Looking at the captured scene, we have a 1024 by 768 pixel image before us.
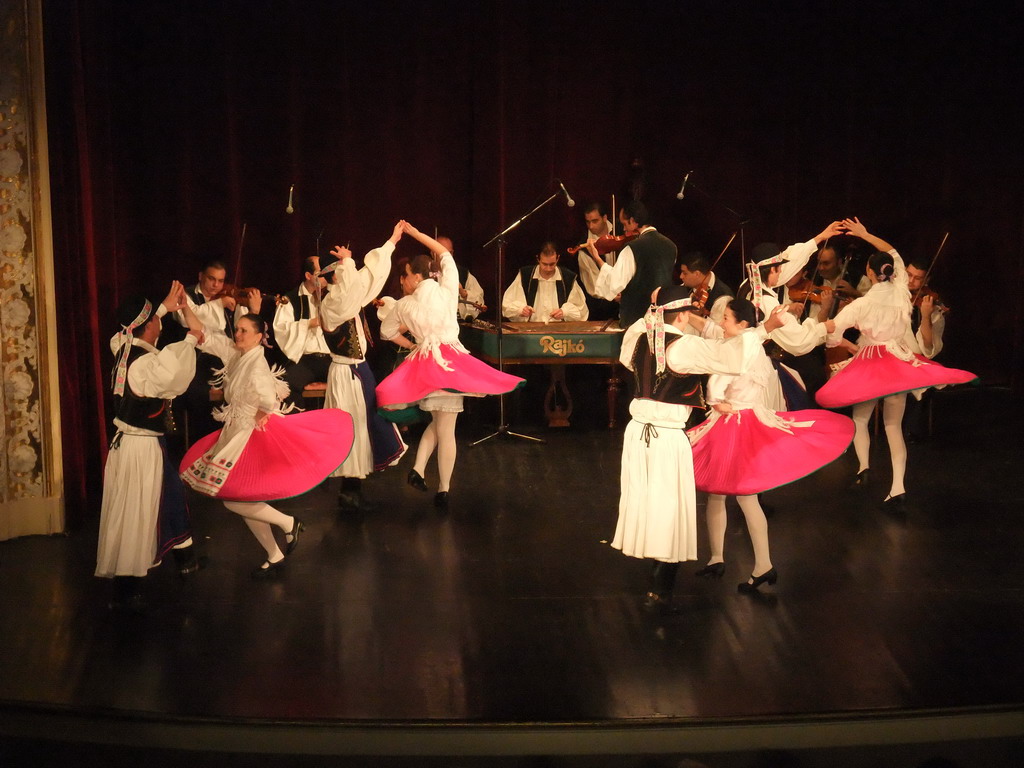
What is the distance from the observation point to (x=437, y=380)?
621 centimetres

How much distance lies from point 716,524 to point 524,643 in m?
1.21

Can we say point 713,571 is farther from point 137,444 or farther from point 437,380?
point 137,444

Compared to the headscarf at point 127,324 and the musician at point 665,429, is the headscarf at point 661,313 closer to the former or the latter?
the musician at point 665,429

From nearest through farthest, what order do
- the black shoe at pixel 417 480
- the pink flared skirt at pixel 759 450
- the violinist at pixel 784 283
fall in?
the pink flared skirt at pixel 759 450 < the violinist at pixel 784 283 < the black shoe at pixel 417 480

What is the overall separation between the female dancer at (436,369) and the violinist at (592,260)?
249 centimetres

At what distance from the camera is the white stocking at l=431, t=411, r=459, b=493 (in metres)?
6.40

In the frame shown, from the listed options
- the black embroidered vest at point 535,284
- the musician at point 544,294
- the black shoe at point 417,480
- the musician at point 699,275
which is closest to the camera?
the musician at point 699,275

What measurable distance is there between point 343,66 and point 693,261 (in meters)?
4.27

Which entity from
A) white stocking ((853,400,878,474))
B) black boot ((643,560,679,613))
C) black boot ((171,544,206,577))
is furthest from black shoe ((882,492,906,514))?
black boot ((171,544,206,577))

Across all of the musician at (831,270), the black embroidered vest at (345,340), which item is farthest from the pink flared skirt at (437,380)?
the musician at (831,270)

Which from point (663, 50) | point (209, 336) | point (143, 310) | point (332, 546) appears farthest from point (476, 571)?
point (663, 50)

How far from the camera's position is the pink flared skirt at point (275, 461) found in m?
4.99

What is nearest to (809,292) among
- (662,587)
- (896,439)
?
(896,439)

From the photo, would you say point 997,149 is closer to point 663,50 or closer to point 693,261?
point 663,50
